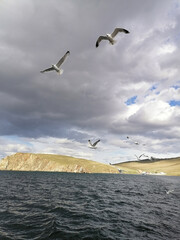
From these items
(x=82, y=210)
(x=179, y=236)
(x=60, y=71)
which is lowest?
(x=179, y=236)

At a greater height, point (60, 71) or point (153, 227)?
point (60, 71)

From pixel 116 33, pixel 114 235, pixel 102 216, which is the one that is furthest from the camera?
→ pixel 116 33

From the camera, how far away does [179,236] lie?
14.5 metres

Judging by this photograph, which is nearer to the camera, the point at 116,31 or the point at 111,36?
the point at 116,31

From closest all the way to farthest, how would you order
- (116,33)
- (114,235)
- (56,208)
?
(114,235) → (116,33) → (56,208)

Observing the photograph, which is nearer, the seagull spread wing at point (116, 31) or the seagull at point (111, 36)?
the seagull spread wing at point (116, 31)

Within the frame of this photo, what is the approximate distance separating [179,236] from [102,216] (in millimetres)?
7525

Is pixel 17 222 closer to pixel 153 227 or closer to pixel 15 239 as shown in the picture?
pixel 15 239

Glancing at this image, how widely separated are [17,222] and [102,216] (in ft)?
27.4

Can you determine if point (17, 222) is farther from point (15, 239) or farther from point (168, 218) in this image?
point (168, 218)

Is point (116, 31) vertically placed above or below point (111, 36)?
above

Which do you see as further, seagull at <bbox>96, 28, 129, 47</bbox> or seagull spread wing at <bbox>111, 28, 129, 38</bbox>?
seagull at <bbox>96, 28, 129, 47</bbox>

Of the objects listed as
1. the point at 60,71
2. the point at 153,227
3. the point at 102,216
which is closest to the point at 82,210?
the point at 102,216

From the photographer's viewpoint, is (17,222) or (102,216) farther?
(102,216)
